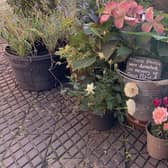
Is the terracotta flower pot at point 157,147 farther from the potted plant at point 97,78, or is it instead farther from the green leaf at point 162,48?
the green leaf at point 162,48

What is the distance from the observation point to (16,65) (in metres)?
2.76

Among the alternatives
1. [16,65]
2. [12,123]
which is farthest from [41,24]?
[12,123]

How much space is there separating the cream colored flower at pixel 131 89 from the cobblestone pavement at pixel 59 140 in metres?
0.42

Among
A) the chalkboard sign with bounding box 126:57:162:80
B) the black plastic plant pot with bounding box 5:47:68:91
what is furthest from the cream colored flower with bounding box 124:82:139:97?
the black plastic plant pot with bounding box 5:47:68:91

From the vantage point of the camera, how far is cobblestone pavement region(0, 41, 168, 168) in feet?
6.49

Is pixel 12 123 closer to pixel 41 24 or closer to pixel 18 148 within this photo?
pixel 18 148

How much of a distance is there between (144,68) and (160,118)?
0.41 m

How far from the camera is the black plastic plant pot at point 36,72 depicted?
2.70m

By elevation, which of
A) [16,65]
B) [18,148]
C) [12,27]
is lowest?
[18,148]

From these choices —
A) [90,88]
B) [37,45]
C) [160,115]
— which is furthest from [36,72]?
[160,115]

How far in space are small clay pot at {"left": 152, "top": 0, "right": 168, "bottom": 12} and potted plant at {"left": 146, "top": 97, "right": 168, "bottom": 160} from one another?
36.8 inches

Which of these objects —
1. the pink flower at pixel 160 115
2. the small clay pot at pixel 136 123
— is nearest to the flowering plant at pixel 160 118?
the pink flower at pixel 160 115

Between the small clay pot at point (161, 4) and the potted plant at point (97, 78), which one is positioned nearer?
the potted plant at point (97, 78)

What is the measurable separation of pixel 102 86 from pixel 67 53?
449mm
